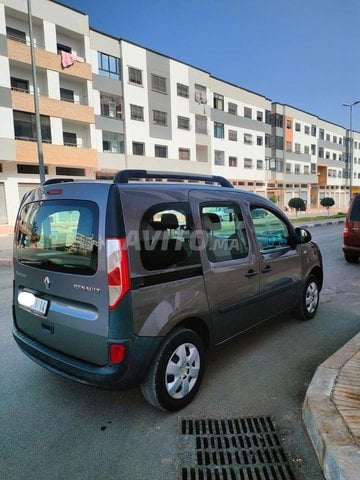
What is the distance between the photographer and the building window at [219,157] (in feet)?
123

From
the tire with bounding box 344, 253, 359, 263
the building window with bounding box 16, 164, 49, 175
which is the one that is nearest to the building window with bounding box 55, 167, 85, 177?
the building window with bounding box 16, 164, 49, 175

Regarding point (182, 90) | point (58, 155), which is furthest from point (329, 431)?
point (182, 90)

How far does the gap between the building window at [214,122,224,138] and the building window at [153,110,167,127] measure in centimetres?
737

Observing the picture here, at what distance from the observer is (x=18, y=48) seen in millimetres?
21625

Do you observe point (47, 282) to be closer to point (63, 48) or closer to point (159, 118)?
point (63, 48)

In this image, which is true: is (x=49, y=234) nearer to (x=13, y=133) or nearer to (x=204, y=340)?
(x=204, y=340)

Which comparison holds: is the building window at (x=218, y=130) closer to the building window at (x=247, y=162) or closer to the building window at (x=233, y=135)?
the building window at (x=233, y=135)

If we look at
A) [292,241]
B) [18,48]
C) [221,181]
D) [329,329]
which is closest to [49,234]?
[221,181]

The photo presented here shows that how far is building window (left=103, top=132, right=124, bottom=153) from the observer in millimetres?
27812

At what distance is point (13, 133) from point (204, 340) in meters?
22.8

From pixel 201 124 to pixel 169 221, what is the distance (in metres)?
34.6

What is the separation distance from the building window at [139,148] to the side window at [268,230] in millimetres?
26588

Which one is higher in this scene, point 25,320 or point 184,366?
point 25,320

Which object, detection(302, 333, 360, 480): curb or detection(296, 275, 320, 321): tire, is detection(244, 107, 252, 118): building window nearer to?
detection(296, 275, 320, 321): tire
